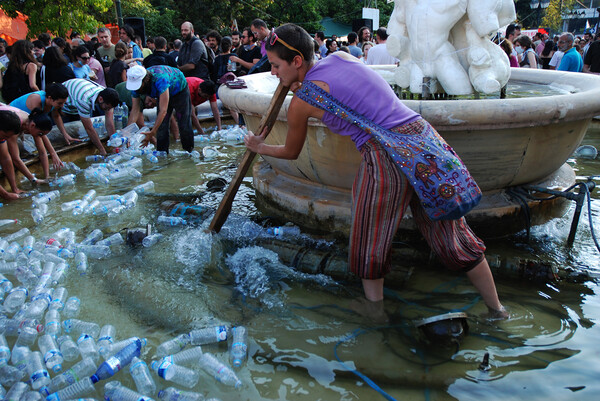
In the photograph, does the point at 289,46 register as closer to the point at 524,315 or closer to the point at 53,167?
the point at 524,315

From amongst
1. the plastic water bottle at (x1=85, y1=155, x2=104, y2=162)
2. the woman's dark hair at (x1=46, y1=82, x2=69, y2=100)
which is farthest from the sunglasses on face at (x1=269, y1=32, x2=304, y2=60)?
the plastic water bottle at (x1=85, y1=155, x2=104, y2=162)

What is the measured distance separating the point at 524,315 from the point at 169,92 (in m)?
6.03

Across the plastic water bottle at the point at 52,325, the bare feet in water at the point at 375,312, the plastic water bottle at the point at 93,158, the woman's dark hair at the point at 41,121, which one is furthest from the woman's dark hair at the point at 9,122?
the bare feet in water at the point at 375,312

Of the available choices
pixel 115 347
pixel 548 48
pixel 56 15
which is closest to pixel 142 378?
pixel 115 347

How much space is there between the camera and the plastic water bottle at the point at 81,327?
326cm

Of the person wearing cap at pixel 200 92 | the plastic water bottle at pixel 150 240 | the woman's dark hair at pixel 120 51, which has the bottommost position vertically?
the plastic water bottle at pixel 150 240

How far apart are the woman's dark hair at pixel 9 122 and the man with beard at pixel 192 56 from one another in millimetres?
4997

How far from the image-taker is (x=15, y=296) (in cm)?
365

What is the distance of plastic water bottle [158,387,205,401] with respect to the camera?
8.67ft

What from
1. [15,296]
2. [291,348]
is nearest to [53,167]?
[15,296]

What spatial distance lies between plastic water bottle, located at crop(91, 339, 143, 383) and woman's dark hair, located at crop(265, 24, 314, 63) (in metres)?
1.95

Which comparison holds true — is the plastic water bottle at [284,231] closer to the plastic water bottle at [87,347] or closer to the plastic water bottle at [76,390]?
the plastic water bottle at [87,347]

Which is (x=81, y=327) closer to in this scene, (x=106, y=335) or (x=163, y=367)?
(x=106, y=335)

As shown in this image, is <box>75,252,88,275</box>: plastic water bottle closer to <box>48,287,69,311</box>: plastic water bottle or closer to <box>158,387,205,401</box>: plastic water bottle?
<box>48,287,69,311</box>: plastic water bottle
